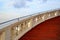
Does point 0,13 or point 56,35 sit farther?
point 56,35

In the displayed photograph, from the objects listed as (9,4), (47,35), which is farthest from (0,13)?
(47,35)

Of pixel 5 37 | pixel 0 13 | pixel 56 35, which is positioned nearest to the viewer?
pixel 0 13

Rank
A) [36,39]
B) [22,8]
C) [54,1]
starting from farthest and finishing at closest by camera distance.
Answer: [54,1] → [36,39] → [22,8]

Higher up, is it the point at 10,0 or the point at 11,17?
the point at 10,0

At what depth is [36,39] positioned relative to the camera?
2.41 metres

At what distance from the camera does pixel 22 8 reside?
2.01 metres

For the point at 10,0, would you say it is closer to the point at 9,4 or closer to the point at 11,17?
the point at 9,4

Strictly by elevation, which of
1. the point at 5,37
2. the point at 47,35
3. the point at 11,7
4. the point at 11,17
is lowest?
the point at 47,35

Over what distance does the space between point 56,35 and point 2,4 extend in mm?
1397

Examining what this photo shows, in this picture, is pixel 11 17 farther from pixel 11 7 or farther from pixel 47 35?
pixel 47 35

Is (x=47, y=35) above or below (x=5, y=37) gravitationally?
below

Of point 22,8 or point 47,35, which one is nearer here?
point 22,8

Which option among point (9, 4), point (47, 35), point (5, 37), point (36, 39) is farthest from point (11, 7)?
point (47, 35)

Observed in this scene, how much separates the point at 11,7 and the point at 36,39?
3.06ft
